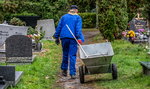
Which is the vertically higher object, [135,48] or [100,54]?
[100,54]

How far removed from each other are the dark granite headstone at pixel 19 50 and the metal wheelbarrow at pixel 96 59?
301 centimetres

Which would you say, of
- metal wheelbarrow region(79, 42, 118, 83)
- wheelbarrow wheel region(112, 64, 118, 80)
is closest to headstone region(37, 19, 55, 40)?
metal wheelbarrow region(79, 42, 118, 83)

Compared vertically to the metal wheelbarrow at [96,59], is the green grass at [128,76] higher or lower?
lower

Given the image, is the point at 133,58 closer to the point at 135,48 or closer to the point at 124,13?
the point at 135,48

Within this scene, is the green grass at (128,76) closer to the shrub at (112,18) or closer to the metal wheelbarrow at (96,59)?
the metal wheelbarrow at (96,59)

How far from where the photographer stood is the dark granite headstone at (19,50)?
39.7 feet

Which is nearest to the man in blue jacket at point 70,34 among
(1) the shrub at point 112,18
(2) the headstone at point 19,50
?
(2) the headstone at point 19,50

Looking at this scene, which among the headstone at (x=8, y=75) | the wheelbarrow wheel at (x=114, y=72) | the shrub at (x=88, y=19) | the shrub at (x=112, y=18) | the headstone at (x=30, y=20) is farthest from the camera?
the shrub at (x=88, y=19)

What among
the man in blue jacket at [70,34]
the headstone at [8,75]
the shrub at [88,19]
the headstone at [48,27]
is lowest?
the shrub at [88,19]

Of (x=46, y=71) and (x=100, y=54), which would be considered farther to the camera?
(x=46, y=71)

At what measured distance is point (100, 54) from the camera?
9125mm

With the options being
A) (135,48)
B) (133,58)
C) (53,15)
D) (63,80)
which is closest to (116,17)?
(135,48)

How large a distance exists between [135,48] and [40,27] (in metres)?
6.61

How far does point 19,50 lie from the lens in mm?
12234
